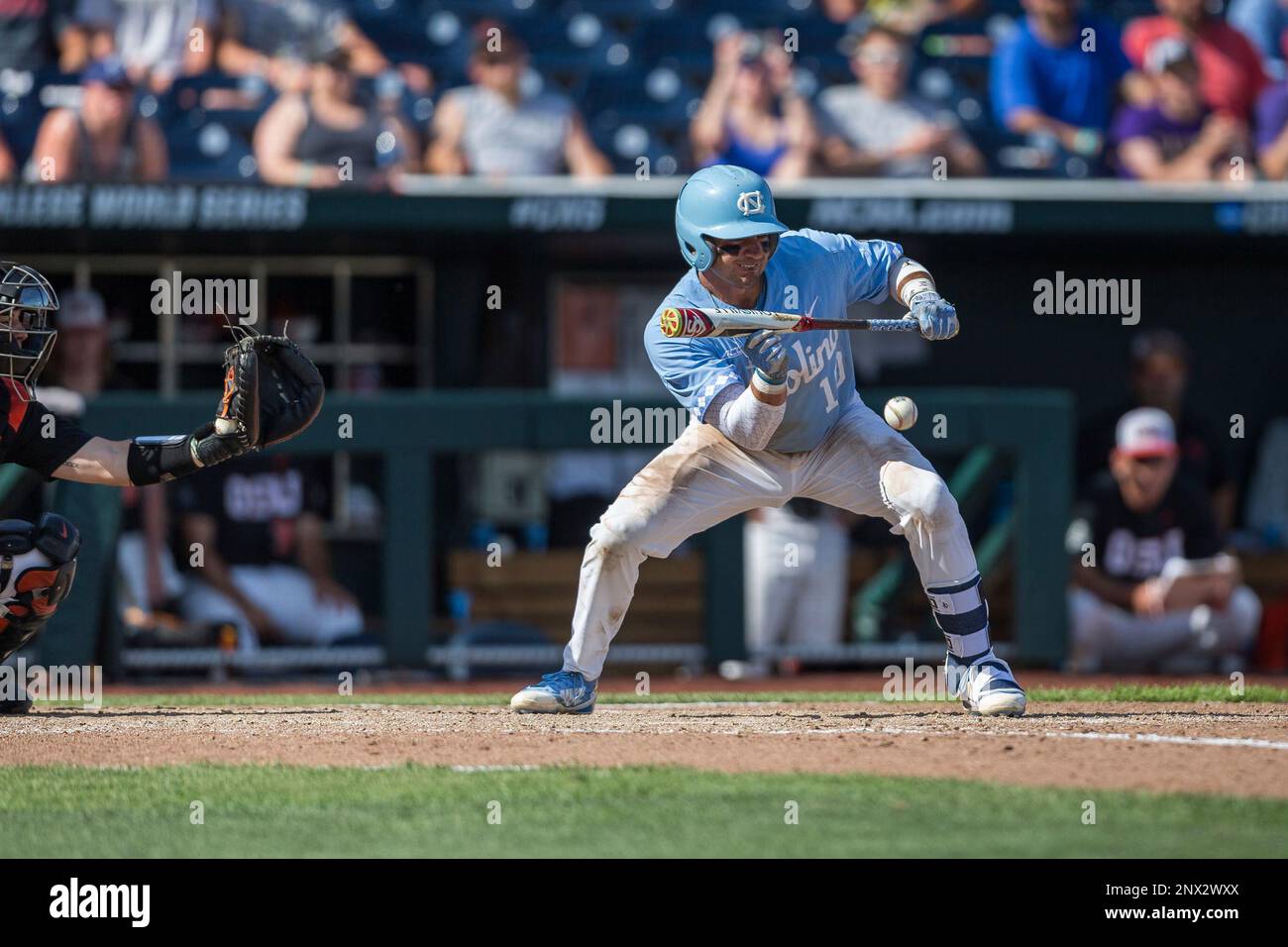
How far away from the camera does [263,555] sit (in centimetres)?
1002

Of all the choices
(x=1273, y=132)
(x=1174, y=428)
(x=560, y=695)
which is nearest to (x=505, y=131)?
(x=1174, y=428)

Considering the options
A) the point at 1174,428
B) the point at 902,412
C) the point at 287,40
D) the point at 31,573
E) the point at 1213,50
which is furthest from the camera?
the point at 1213,50

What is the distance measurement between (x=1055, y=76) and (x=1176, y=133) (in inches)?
30.4

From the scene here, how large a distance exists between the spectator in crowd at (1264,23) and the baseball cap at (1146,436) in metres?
3.36

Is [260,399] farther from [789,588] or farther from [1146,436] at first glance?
[1146,436]

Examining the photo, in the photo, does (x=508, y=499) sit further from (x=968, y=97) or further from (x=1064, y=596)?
(x=968, y=97)

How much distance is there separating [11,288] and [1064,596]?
573cm

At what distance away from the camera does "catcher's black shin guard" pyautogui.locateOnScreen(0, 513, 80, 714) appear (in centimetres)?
621

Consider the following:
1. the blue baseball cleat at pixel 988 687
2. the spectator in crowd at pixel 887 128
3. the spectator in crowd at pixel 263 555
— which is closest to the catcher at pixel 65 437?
the blue baseball cleat at pixel 988 687

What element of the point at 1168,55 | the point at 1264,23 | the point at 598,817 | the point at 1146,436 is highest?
the point at 1264,23

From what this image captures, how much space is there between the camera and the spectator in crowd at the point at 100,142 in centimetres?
1030

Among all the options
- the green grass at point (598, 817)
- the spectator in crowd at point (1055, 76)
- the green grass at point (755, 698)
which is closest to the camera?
the green grass at point (598, 817)

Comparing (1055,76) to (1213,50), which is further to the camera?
(1213,50)

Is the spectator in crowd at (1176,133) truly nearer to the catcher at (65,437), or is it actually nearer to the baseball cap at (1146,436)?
the baseball cap at (1146,436)
